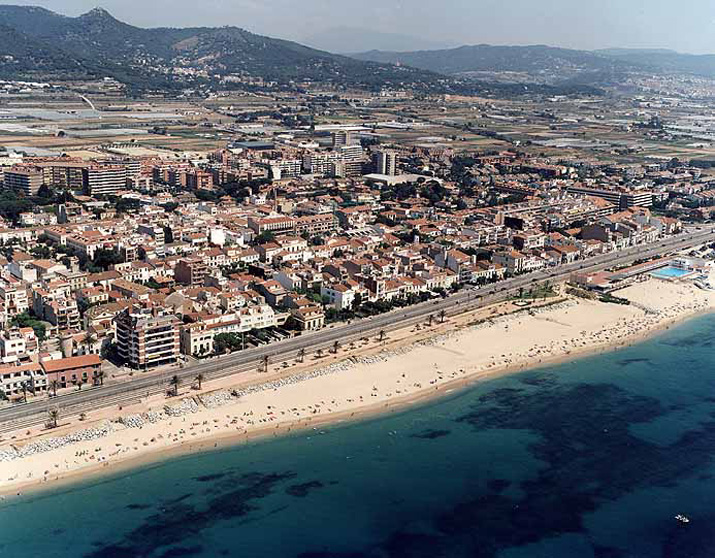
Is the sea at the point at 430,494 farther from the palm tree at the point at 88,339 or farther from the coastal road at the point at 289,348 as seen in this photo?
the palm tree at the point at 88,339

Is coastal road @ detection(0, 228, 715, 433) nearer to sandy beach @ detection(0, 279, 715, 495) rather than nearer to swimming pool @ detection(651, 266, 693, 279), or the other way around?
sandy beach @ detection(0, 279, 715, 495)

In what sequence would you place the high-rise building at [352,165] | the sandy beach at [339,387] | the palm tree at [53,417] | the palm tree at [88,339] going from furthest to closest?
the high-rise building at [352,165] → the palm tree at [88,339] → the palm tree at [53,417] → the sandy beach at [339,387]

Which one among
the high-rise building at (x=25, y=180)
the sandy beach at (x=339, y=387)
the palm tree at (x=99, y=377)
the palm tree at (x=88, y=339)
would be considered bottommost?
the sandy beach at (x=339, y=387)

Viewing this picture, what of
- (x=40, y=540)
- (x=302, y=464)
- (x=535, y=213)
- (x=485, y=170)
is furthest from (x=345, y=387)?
(x=485, y=170)

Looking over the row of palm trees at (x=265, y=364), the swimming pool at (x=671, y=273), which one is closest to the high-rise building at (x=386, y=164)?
the swimming pool at (x=671, y=273)

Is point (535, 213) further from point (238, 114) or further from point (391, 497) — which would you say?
point (238, 114)

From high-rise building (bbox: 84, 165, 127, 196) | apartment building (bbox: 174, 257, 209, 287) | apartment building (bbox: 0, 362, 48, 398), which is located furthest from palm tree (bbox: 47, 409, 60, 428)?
high-rise building (bbox: 84, 165, 127, 196)
